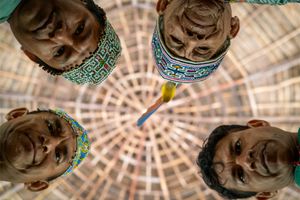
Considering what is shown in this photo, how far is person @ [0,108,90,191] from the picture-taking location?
1521 millimetres

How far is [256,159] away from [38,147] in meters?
0.92

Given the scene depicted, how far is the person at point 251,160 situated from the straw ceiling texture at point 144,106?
1341mm

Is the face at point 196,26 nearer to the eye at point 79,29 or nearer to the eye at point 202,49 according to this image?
the eye at point 202,49

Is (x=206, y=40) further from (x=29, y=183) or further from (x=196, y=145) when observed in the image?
(x=196, y=145)

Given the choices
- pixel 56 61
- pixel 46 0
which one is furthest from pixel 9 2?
pixel 56 61

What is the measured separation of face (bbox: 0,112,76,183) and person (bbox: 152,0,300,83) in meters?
0.60

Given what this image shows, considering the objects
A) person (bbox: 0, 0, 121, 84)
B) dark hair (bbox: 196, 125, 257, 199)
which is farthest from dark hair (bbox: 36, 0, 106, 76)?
dark hair (bbox: 196, 125, 257, 199)

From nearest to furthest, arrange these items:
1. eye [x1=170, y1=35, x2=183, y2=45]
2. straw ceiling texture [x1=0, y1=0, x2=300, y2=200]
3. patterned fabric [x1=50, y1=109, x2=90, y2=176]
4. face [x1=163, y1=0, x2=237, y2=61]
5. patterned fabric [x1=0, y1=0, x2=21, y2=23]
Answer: patterned fabric [x1=0, y1=0, x2=21, y2=23] < face [x1=163, y1=0, x2=237, y2=61] < eye [x1=170, y1=35, x2=183, y2=45] < patterned fabric [x1=50, y1=109, x2=90, y2=176] < straw ceiling texture [x1=0, y1=0, x2=300, y2=200]

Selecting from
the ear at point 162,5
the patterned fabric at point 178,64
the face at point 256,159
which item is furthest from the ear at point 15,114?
the face at point 256,159

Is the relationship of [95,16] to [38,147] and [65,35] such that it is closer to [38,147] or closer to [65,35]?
[65,35]

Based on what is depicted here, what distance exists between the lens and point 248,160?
1567mm

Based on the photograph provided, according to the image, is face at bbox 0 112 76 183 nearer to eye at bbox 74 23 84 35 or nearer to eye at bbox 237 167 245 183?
eye at bbox 74 23 84 35

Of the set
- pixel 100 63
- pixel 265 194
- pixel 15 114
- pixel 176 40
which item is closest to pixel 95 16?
pixel 100 63

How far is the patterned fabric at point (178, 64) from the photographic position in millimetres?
1693
